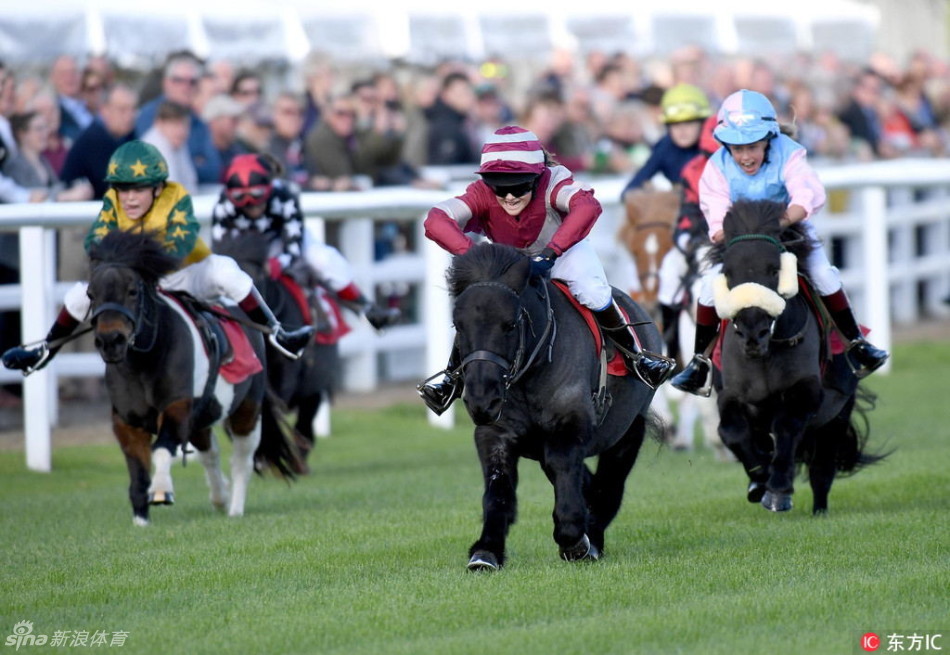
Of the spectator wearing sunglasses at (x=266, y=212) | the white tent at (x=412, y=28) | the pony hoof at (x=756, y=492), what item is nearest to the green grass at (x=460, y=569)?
the pony hoof at (x=756, y=492)

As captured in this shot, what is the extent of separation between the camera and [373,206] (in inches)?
537

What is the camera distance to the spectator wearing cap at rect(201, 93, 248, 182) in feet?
46.8

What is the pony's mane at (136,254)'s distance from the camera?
8.83m

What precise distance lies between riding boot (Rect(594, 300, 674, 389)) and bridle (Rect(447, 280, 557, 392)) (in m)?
0.45

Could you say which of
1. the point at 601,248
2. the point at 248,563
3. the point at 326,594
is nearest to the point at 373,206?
the point at 601,248

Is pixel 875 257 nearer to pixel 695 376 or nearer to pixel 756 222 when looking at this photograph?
pixel 695 376

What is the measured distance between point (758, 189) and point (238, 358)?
3.12 meters

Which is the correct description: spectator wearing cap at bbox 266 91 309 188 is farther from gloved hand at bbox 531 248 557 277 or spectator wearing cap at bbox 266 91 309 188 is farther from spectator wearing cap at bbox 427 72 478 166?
gloved hand at bbox 531 248 557 277

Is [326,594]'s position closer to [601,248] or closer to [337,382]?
[337,382]

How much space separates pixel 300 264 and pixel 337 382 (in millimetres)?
1084

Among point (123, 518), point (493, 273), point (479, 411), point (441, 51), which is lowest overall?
point (123, 518)

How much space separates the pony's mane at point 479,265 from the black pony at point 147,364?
2302mm

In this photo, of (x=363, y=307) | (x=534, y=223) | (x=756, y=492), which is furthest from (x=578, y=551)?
(x=363, y=307)

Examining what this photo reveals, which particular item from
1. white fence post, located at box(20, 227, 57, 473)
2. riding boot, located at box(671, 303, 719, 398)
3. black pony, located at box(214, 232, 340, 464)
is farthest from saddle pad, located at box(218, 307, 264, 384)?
riding boot, located at box(671, 303, 719, 398)
